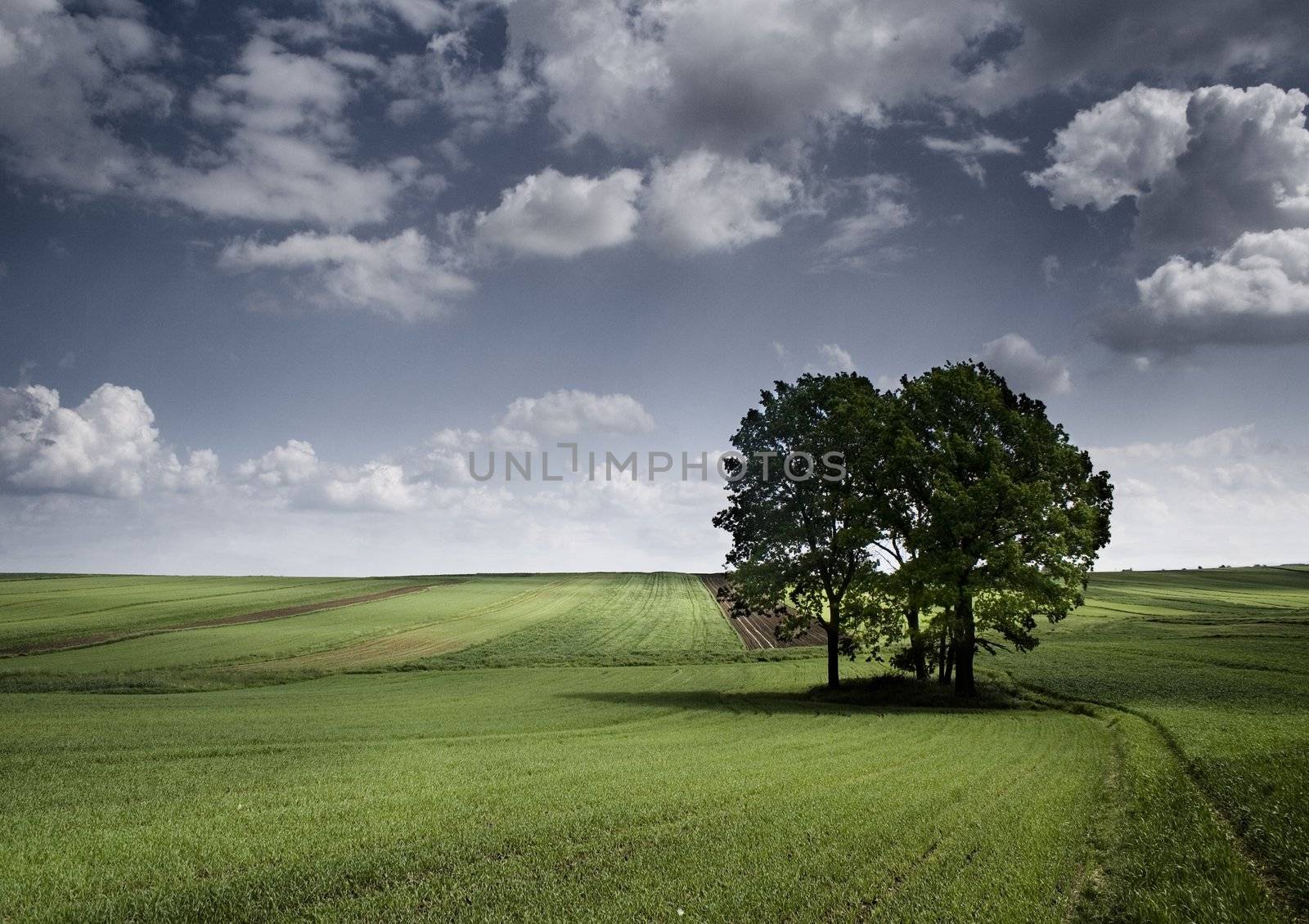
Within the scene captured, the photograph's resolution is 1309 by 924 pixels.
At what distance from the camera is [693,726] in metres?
25.6

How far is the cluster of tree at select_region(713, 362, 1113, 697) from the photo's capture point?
31375mm

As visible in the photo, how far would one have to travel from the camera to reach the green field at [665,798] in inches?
355

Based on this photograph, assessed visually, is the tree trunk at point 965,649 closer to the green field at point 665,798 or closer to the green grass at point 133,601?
the green field at point 665,798

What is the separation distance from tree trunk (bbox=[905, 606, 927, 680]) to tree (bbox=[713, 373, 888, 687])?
2.75 m

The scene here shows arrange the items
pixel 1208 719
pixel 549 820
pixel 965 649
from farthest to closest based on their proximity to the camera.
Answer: pixel 965 649
pixel 1208 719
pixel 549 820

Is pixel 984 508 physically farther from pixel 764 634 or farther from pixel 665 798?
pixel 764 634

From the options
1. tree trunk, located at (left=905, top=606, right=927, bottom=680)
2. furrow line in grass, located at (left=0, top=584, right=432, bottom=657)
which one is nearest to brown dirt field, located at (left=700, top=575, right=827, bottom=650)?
tree trunk, located at (left=905, top=606, right=927, bottom=680)

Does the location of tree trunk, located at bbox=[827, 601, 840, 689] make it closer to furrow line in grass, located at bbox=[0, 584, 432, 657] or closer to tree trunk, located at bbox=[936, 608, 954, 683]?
tree trunk, located at bbox=[936, 608, 954, 683]

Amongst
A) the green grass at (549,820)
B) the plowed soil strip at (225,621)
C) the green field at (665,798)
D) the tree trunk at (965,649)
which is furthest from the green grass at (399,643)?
the tree trunk at (965,649)

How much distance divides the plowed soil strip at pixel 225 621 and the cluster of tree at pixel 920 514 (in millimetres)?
53690

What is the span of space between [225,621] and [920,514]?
6809 cm

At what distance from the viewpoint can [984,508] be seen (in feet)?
103

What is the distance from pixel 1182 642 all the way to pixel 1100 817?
159 ft

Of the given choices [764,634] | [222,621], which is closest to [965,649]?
[764,634]
